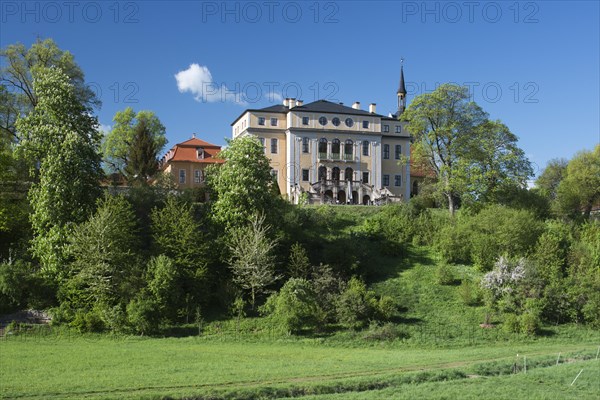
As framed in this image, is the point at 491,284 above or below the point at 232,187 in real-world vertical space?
below

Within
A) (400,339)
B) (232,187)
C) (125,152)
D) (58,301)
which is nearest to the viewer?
(400,339)

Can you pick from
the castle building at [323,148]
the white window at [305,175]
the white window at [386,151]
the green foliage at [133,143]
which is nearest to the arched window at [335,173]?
the castle building at [323,148]

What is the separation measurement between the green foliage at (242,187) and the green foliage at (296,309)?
6720 mm

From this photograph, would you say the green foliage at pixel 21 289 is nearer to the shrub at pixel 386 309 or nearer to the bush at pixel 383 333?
the bush at pixel 383 333

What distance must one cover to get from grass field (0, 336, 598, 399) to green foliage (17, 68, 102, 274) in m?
7.31

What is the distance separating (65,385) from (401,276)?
27455 mm

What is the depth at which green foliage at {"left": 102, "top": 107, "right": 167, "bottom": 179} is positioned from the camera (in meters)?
55.3

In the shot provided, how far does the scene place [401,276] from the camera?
138ft

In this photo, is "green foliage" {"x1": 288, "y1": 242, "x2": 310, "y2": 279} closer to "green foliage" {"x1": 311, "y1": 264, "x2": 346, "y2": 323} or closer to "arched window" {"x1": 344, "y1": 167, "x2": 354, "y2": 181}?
"green foliage" {"x1": 311, "y1": 264, "x2": 346, "y2": 323}

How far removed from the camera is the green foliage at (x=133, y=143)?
5534 centimetres

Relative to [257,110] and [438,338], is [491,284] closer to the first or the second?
[438,338]

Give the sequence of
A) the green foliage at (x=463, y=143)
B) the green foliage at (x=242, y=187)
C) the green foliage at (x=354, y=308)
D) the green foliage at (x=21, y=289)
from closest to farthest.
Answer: the green foliage at (x=354, y=308) → the green foliage at (x=21, y=289) → the green foliage at (x=242, y=187) → the green foliage at (x=463, y=143)

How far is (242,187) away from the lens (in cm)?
3891

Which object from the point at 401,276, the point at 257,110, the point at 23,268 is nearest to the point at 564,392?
the point at 401,276
